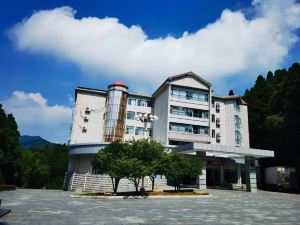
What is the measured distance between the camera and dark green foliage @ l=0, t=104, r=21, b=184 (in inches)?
2093

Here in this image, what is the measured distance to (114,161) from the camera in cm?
2977

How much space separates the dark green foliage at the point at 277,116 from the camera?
47000 mm

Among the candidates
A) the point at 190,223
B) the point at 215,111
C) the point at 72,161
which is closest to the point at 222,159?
the point at 215,111

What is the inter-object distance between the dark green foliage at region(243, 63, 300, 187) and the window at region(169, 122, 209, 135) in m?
12.8

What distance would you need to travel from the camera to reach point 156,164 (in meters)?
29.8

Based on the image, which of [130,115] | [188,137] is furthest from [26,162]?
[188,137]

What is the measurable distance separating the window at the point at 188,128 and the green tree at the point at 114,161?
741 inches

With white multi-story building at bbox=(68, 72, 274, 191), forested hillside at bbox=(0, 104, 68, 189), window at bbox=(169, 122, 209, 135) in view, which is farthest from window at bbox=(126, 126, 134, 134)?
forested hillside at bbox=(0, 104, 68, 189)

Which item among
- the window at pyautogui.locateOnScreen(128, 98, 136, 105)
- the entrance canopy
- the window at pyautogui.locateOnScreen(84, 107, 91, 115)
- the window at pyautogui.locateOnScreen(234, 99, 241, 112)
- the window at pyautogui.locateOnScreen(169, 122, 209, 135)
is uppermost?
the window at pyautogui.locateOnScreen(234, 99, 241, 112)

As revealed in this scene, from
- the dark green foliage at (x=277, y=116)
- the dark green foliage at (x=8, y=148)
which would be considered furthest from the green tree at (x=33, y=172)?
the dark green foliage at (x=277, y=116)

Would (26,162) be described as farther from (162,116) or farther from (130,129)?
(162,116)

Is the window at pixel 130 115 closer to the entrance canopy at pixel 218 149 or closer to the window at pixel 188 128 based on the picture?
the window at pixel 188 128

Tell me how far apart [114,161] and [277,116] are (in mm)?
36018

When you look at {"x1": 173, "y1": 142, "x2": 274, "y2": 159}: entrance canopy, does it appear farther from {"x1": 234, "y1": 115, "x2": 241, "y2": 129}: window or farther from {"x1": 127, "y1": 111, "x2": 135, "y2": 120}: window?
{"x1": 234, "y1": 115, "x2": 241, "y2": 129}: window
